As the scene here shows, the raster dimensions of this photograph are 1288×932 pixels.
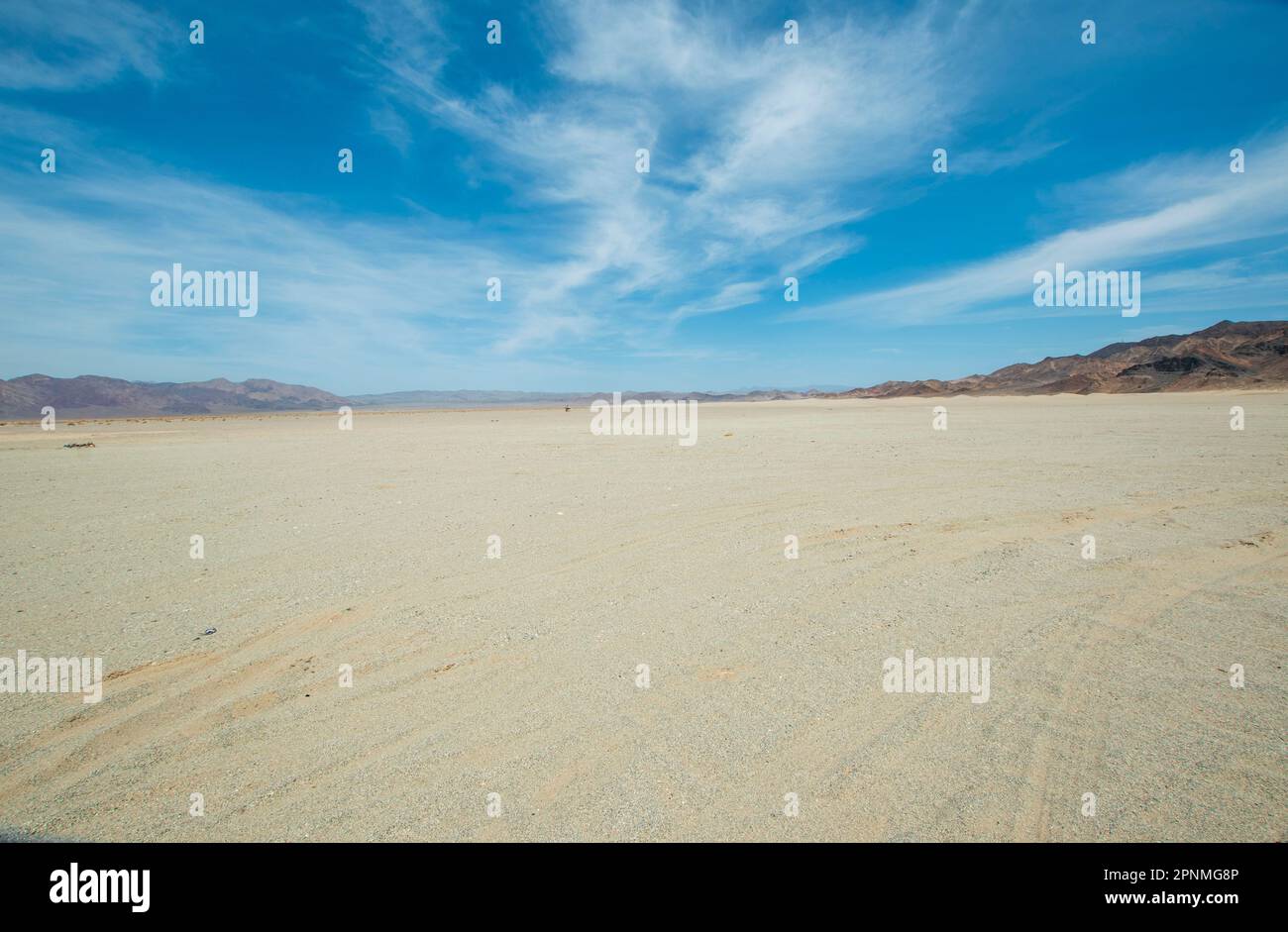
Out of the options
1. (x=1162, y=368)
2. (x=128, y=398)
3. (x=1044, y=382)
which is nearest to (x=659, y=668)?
(x=1162, y=368)

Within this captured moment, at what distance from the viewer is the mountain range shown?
71188 millimetres

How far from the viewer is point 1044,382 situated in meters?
102

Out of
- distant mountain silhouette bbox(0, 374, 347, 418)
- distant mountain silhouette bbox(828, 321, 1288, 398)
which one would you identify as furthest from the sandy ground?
distant mountain silhouette bbox(0, 374, 347, 418)

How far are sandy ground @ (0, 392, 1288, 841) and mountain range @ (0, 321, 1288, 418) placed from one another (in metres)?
86.2

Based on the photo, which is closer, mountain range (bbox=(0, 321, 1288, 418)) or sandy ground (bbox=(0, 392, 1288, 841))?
sandy ground (bbox=(0, 392, 1288, 841))

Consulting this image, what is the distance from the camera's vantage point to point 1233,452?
14484 millimetres

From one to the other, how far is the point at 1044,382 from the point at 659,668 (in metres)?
124

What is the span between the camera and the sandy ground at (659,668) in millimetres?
3057

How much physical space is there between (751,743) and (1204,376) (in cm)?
9899

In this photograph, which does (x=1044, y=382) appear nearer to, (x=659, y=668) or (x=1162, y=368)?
(x=1162, y=368)

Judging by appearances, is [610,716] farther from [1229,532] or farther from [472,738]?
[1229,532]

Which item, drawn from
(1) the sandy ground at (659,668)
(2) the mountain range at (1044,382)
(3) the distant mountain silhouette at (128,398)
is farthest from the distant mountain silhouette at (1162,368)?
(3) the distant mountain silhouette at (128,398)

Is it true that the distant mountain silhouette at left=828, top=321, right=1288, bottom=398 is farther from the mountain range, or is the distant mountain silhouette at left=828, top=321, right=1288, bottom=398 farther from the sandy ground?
the sandy ground
